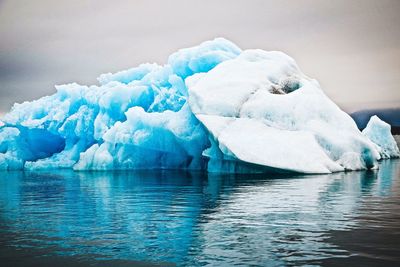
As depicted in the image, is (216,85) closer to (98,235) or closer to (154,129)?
(154,129)

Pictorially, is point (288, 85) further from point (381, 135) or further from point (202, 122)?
point (381, 135)

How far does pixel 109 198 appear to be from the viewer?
14.3 metres

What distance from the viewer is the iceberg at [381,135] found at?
5166 cm

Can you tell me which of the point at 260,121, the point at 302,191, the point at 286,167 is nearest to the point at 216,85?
the point at 260,121

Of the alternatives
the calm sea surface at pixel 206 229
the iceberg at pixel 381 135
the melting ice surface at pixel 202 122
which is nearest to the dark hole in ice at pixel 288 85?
the melting ice surface at pixel 202 122

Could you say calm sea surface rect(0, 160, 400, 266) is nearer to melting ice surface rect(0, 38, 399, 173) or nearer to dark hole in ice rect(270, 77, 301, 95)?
melting ice surface rect(0, 38, 399, 173)

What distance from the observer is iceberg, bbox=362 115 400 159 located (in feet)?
169

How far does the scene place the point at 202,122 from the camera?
77.2ft

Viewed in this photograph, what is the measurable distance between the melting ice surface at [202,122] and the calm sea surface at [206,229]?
745 cm

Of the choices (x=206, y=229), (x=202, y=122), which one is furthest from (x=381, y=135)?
(x=206, y=229)

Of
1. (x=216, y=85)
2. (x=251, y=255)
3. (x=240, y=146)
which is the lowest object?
(x=251, y=255)

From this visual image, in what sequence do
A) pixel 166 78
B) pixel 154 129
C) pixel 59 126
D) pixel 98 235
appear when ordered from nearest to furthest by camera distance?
pixel 98 235
pixel 154 129
pixel 166 78
pixel 59 126

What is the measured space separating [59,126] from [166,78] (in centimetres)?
968

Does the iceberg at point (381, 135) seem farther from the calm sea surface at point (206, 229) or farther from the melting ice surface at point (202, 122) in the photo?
the calm sea surface at point (206, 229)
